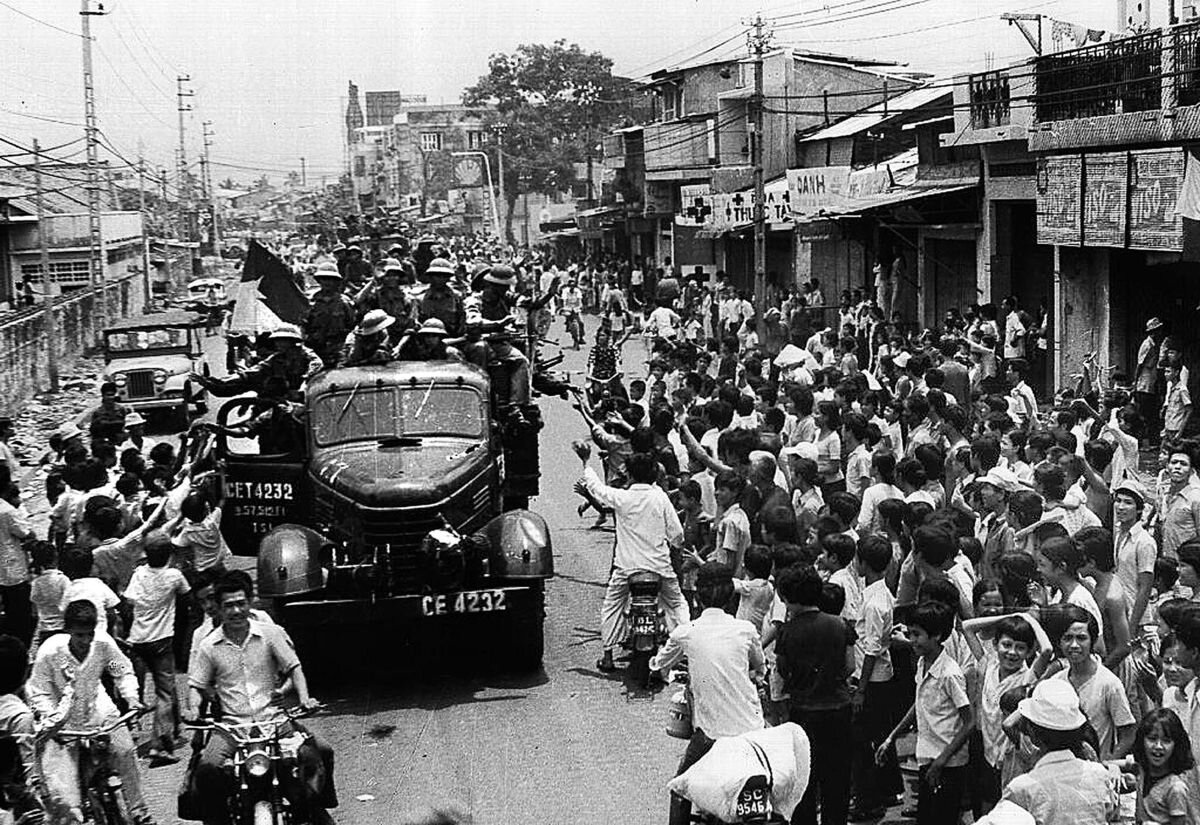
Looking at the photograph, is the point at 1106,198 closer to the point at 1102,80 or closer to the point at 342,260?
the point at 1102,80

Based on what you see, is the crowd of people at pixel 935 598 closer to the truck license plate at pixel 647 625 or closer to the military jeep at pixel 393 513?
the truck license plate at pixel 647 625

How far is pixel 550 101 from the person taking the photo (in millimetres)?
82125

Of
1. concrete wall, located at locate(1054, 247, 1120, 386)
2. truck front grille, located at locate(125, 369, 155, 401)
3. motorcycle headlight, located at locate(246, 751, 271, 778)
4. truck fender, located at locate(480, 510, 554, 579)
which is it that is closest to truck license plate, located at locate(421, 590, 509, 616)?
truck fender, located at locate(480, 510, 554, 579)

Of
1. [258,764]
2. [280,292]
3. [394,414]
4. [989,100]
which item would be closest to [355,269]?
[280,292]

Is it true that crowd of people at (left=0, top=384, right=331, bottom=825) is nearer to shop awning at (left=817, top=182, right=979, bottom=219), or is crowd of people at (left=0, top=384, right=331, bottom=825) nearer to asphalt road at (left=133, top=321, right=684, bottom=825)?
asphalt road at (left=133, top=321, right=684, bottom=825)

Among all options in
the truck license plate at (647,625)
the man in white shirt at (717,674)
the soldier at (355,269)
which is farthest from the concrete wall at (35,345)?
the man in white shirt at (717,674)

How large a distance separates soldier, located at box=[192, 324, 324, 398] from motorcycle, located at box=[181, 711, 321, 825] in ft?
22.0

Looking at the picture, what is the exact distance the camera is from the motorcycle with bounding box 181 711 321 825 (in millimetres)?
7492

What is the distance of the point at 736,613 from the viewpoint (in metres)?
9.08

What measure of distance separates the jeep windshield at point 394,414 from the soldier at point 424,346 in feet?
2.28

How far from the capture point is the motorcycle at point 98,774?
8.22 m

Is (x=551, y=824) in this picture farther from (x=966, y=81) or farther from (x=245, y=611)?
(x=966, y=81)

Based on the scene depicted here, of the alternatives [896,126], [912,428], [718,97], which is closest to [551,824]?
[912,428]

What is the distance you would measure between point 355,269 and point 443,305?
5.71m
